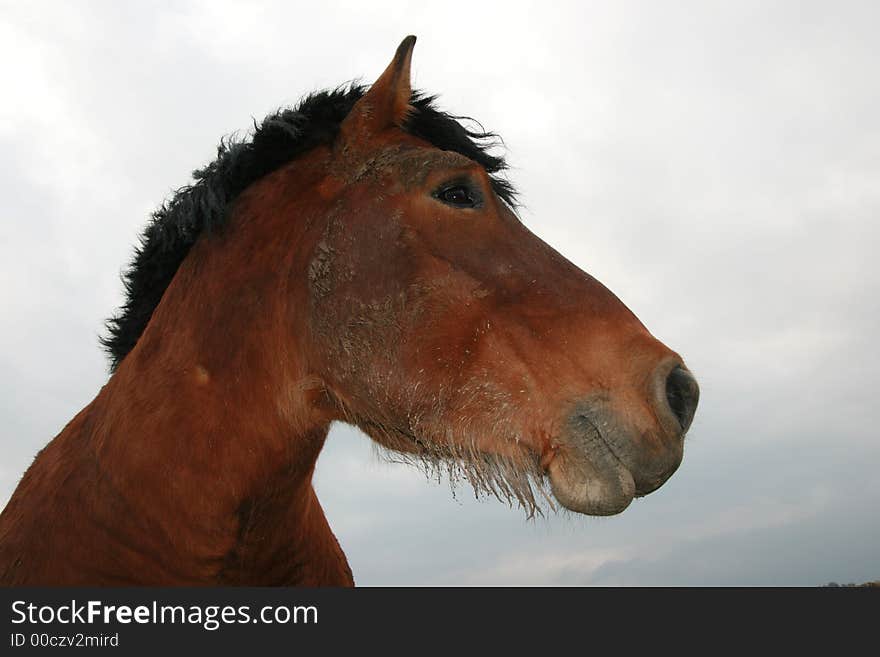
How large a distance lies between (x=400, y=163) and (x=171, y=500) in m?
1.99

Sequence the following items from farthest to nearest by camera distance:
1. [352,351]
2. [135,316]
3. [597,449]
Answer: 1. [135,316]
2. [352,351]
3. [597,449]

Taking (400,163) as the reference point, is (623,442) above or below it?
below

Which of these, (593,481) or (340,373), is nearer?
(593,481)

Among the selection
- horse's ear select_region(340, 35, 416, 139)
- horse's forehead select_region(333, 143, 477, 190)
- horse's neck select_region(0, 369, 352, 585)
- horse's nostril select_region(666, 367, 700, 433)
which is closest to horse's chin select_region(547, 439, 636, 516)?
horse's nostril select_region(666, 367, 700, 433)

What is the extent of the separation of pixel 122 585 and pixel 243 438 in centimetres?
91

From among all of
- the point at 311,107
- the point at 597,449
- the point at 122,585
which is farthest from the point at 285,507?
the point at 311,107

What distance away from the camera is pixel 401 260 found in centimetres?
343

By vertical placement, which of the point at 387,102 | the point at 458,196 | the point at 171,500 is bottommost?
the point at 171,500

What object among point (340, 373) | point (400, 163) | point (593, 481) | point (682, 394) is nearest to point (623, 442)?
point (593, 481)

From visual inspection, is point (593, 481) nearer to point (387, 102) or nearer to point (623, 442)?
point (623, 442)

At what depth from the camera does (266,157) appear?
13.1 feet

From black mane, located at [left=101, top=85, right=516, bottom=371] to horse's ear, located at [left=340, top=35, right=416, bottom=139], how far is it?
101mm

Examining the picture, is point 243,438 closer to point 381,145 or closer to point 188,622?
point 188,622

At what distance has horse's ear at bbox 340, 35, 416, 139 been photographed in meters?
3.71
